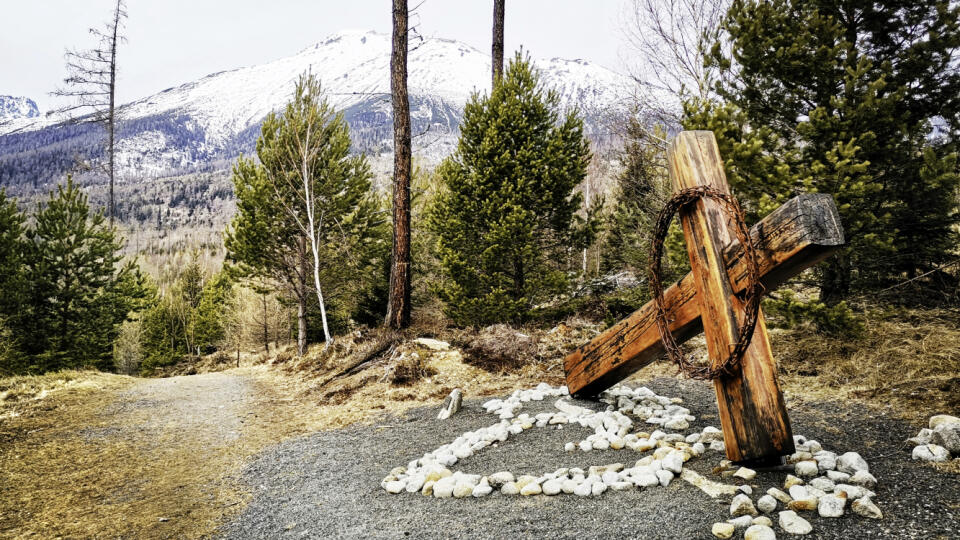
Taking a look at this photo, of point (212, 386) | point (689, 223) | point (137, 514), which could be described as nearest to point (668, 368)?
point (689, 223)

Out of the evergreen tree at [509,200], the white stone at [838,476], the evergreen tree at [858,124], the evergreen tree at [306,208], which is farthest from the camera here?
the evergreen tree at [306,208]

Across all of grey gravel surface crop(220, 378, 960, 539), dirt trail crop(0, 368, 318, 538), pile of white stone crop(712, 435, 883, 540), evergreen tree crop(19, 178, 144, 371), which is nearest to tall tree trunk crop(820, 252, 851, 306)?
grey gravel surface crop(220, 378, 960, 539)

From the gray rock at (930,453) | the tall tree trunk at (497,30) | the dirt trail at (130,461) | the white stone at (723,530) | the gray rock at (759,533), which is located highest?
the tall tree trunk at (497,30)

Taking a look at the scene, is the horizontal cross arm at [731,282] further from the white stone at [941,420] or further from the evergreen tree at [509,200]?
the evergreen tree at [509,200]

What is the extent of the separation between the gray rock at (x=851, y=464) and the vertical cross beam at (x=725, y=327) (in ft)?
1.45

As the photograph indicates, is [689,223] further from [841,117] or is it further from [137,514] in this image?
[137,514]

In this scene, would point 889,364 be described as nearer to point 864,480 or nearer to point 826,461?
point 826,461

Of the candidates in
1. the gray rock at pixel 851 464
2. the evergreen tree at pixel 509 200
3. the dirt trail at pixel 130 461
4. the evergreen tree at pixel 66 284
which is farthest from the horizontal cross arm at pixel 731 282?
the evergreen tree at pixel 66 284

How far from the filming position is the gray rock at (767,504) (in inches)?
86.9

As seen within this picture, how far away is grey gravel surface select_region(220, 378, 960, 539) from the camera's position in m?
2.20

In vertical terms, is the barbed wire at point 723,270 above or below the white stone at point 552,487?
above

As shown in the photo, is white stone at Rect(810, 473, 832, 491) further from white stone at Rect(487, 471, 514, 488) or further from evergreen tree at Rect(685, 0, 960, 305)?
evergreen tree at Rect(685, 0, 960, 305)

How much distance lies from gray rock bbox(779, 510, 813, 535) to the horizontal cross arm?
1167 mm

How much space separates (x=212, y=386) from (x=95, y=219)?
9859 millimetres
